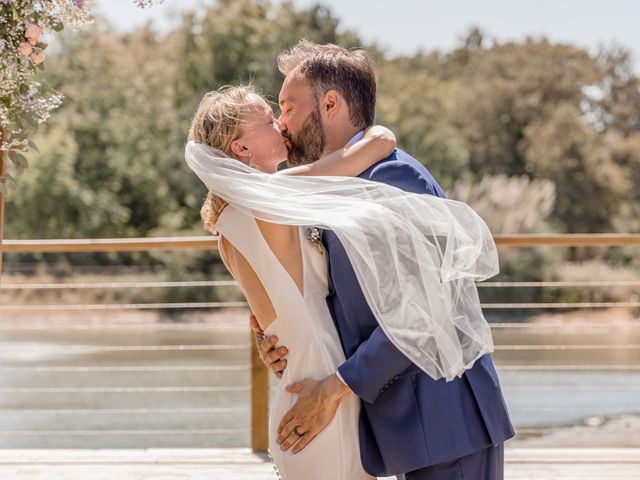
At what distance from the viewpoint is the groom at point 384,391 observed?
5.51ft

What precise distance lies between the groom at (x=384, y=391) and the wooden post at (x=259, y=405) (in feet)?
6.88

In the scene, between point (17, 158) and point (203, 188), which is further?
point (203, 188)

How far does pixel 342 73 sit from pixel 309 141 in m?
0.16

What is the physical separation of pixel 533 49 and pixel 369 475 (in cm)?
2686

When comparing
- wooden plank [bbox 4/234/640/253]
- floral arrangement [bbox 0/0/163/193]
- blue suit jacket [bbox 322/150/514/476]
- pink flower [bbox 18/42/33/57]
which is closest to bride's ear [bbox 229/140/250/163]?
blue suit jacket [bbox 322/150/514/476]

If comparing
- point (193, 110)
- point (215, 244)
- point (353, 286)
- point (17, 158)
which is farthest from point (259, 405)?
point (193, 110)

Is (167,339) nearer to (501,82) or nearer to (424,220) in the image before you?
(501,82)

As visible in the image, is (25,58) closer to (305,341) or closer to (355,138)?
(355,138)

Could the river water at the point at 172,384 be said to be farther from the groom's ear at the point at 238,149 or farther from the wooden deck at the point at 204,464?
the groom's ear at the point at 238,149

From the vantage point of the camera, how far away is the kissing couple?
5.49 feet

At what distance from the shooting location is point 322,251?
1.78 m

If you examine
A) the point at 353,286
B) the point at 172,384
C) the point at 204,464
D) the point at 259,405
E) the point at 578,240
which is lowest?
the point at 172,384

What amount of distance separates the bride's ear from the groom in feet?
0.47

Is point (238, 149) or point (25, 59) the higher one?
point (25, 59)
